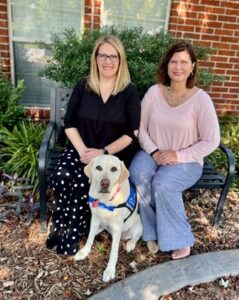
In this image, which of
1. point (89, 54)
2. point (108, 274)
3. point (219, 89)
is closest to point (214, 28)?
point (219, 89)

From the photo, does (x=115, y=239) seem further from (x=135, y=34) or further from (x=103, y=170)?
(x=135, y=34)

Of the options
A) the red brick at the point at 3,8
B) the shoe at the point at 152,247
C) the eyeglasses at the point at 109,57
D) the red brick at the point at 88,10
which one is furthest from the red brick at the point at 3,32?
the shoe at the point at 152,247

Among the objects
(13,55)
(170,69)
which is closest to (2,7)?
(13,55)

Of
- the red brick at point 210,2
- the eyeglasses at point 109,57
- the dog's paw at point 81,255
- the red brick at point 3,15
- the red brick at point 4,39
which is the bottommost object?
the dog's paw at point 81,255

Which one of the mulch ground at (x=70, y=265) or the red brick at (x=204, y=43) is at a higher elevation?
the red brick at (x=204, y=43)

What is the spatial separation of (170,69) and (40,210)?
71.1 inches

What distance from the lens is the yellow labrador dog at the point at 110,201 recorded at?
2.54m

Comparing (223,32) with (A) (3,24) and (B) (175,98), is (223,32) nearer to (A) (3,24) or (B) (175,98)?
(B) (175,98)

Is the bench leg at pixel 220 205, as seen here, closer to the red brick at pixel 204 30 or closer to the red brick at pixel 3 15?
the red brick at pixel 204 30

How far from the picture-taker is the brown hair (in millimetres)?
2959

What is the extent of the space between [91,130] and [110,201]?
0.80 m

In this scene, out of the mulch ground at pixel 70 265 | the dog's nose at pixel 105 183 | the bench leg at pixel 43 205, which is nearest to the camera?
the dog's nose at pixel 105 183

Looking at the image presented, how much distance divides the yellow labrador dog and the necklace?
2.86 ft

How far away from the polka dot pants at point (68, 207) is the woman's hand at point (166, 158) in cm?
71
